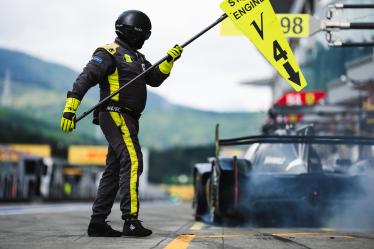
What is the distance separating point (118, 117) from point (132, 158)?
0.39m

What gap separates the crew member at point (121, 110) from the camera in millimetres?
6051

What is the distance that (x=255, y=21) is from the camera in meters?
7.52

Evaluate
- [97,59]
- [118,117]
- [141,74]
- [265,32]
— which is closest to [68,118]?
[118,117]

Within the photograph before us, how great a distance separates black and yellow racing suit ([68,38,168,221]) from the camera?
607 centimetres

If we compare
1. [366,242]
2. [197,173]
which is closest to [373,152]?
[197,173]

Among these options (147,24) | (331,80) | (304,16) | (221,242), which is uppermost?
(331,80)

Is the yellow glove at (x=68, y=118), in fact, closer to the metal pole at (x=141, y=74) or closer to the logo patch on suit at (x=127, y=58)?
the metal pole at (x=141, y=74)

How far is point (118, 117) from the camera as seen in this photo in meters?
6.21

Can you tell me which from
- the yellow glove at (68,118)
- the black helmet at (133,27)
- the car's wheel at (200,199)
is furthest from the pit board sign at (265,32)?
the car's wheel at (200,199)

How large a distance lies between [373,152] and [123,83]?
430 centimetres

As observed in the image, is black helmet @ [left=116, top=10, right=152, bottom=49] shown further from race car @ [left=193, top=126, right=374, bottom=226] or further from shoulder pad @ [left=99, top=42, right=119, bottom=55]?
race car @ [left=193, top=126, right=374, bottom=226]

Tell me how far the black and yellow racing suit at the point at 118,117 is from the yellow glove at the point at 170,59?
236 mm

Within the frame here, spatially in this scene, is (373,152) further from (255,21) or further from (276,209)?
(255,21)

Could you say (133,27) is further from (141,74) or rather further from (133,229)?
(133,229)
